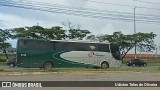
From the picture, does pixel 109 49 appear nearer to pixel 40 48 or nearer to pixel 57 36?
pixel 40 48

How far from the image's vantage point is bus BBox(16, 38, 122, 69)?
3294 cm

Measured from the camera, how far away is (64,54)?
114 feet

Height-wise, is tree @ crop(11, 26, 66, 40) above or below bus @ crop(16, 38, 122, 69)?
above

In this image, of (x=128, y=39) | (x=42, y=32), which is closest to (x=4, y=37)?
(x=42, y=32)

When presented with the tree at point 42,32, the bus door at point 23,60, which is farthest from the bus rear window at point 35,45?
the tree at point 42,32

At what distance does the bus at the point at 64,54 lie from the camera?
32938mm

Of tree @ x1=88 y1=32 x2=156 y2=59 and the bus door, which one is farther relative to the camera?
tree @ x1=88 y1=32 x2=156 y2=59

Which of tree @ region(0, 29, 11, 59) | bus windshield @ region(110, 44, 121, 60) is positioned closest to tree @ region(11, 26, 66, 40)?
tree @ region(0, 29, 11, 59)

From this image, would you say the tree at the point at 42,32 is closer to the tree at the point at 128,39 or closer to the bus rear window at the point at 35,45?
the tree at the point at 128,39

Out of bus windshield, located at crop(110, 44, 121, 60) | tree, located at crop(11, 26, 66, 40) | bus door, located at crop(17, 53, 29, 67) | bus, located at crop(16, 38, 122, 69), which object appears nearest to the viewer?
bus door, located at crop(17, 53, 29, 67)

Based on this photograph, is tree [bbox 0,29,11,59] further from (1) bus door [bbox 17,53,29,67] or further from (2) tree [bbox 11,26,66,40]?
(1) bus door [bbox 17,53,29,67]

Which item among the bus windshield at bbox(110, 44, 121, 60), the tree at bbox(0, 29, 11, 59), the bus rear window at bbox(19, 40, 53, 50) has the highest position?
the tree at bbox(0, 29, 11, 59)

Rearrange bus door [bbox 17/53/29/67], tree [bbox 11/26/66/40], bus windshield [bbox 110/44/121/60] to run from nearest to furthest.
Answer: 1. bus door [bbox 17/53/29/67]
2. bus windshield [bbox 110/44/121/60]
3. tree [bbox 11/26/66/40]

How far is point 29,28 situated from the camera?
6794 cm
